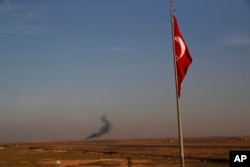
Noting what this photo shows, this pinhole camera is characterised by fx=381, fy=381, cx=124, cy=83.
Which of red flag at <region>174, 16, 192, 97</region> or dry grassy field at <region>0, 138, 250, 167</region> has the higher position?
red flag at <region>174, 16, 192, 97</region>

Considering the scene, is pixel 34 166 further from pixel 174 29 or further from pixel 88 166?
pixel 174 29

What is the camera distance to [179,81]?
10297mm

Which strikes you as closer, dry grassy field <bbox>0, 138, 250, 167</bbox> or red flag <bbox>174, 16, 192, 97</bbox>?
red flag <bbox>174, 16, 192, 97</bbox>

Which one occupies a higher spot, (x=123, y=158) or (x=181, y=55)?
(x=181, y=55)

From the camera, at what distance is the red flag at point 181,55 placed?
10.3m

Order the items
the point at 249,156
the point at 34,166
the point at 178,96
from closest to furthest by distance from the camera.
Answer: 1. the point at 249,156
2. the point at 178,96
3. the point at 34,166

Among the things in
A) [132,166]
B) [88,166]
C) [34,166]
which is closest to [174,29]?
[132,166]

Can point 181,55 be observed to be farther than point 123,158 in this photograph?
No

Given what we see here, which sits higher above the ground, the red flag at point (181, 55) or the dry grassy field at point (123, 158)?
the red flag at point (181, 55)

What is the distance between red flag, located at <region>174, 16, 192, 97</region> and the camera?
1027 cm

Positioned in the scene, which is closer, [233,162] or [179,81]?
[233,162]

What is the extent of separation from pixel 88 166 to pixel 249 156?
132ft

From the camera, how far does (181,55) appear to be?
10.4m

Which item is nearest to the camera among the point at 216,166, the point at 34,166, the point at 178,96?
the point at 178,96
